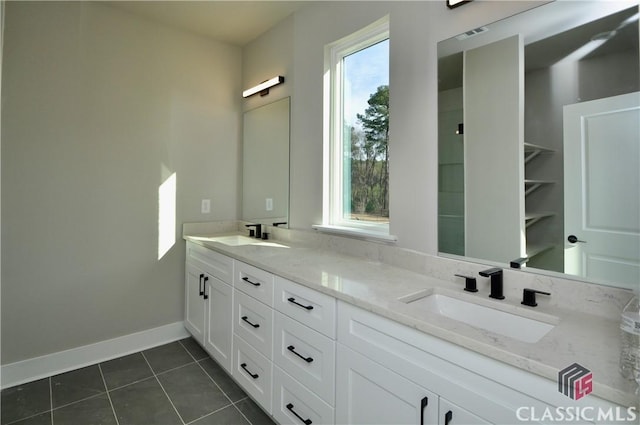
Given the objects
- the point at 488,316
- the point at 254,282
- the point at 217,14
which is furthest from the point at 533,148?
the point at 217,14

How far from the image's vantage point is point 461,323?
0.99 metres

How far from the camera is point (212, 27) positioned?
2.63 m

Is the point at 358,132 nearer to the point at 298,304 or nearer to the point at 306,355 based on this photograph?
the point at 298,304

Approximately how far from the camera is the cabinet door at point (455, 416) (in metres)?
0.89

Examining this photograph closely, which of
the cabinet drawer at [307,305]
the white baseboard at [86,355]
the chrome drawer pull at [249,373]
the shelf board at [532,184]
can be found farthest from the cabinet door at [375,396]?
the white baseboard at [86,355]

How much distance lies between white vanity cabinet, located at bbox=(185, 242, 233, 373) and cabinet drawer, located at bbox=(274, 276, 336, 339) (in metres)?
0.56

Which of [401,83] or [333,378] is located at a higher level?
[401,83]

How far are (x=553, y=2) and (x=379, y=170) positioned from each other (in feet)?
3.38

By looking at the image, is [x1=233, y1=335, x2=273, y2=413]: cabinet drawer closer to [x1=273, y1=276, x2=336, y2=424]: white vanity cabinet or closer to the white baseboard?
[x1=273, y1=276, x2=336, y2=424]: white vanity cabinet

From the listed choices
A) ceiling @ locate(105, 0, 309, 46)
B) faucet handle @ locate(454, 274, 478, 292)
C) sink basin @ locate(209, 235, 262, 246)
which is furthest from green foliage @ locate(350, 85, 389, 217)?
ceiling @ locate(105, 0, 309, 46)

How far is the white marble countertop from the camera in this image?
77 cm

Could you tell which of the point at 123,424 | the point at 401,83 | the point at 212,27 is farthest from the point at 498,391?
the point at 212,27

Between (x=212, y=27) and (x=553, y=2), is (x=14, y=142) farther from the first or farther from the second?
(x=553, y=2)

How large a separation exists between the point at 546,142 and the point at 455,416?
1.01m
